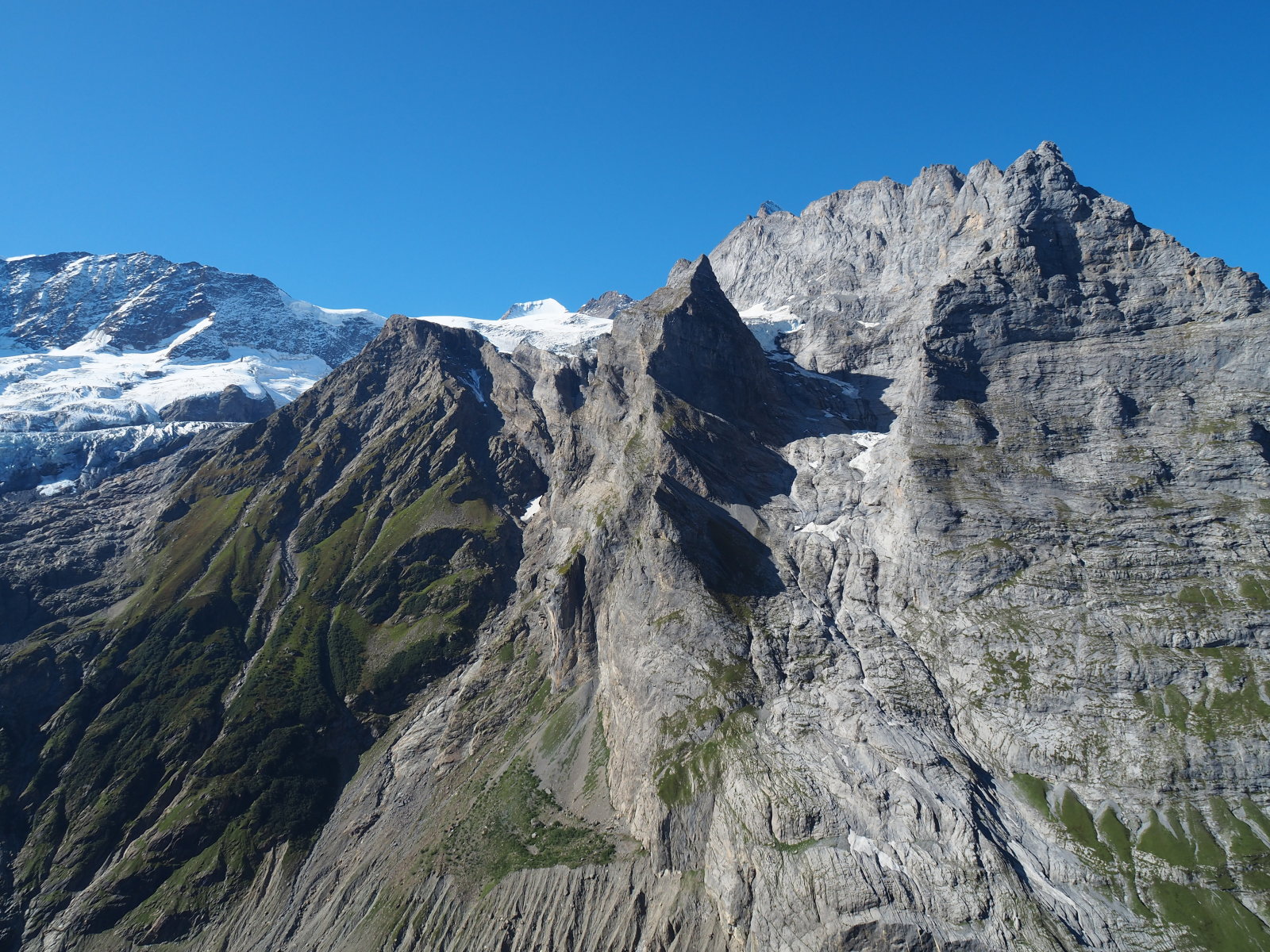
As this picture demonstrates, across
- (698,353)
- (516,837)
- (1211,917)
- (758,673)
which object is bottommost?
(516,837)

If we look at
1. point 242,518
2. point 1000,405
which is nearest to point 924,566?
point 1000,405

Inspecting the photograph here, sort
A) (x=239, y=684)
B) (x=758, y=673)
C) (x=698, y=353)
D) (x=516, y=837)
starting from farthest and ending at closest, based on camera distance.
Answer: (x=698, y=353) < (x=239, y=684) < (x=758, y=673) < (x=516, y=837)

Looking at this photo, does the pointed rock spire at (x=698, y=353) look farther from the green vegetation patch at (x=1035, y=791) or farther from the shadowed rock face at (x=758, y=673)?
the green vegetation patch at (x=1035, y=791)

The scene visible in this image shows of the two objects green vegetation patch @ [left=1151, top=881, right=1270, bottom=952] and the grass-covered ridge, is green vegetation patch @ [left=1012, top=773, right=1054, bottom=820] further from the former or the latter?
the grass-covered ridge

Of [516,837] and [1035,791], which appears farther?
[516,837]

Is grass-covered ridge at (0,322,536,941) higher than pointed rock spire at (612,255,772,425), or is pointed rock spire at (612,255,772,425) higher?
pointed rock spire at (612,255,772,425)

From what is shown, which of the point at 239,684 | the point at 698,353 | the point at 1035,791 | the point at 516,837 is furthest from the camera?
the point at 698,353

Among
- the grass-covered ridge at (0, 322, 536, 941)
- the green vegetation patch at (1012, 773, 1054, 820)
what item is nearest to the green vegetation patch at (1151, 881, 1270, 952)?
the green vegetation patch at (1012, 773, 1054, 820)

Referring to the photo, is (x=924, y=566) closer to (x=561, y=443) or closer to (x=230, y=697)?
(x=561, y=443)

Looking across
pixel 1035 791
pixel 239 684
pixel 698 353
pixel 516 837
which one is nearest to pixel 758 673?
pixel 1035 791

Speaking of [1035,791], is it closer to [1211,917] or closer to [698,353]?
[1211,917]
